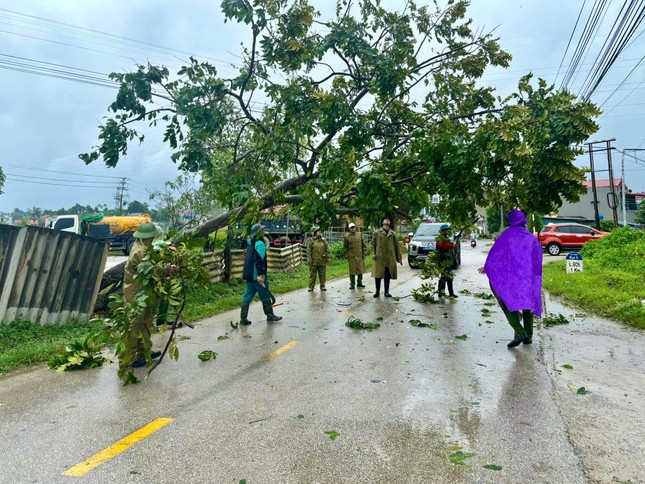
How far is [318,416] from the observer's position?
3.95 meters

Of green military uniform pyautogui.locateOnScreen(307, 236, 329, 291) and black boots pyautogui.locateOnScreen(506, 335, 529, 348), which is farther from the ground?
green military uniform pyautogui.locateOnScreen(307, 236, 329, 291)

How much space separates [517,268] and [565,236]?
21.8m

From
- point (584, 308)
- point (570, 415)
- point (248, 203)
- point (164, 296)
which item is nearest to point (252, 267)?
point (248, 203)

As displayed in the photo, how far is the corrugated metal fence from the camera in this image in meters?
7.27

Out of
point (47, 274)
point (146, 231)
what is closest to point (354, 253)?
point (47, 274)

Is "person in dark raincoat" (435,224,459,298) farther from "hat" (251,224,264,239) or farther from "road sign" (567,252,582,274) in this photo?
"road sign" (567,252,582,274)

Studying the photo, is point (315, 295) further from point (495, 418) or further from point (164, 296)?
point (495, 418)

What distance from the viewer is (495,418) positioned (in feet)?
12.8

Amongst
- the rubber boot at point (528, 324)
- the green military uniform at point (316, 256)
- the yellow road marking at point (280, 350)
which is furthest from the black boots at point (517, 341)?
the green military uniform at point (316, 256)

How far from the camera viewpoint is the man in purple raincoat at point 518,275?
6324 millimetres

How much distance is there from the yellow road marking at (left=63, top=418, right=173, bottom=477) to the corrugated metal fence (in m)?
4.86

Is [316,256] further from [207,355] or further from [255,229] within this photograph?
[207,355]

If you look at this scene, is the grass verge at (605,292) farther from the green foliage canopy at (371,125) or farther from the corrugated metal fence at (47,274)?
the corrugated metal fence at (47,274)

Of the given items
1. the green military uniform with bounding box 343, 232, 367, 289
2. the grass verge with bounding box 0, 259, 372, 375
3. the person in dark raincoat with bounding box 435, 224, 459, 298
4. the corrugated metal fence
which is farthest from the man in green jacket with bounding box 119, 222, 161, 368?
the green military uniform with bounding box 343, 232, 367, 289
